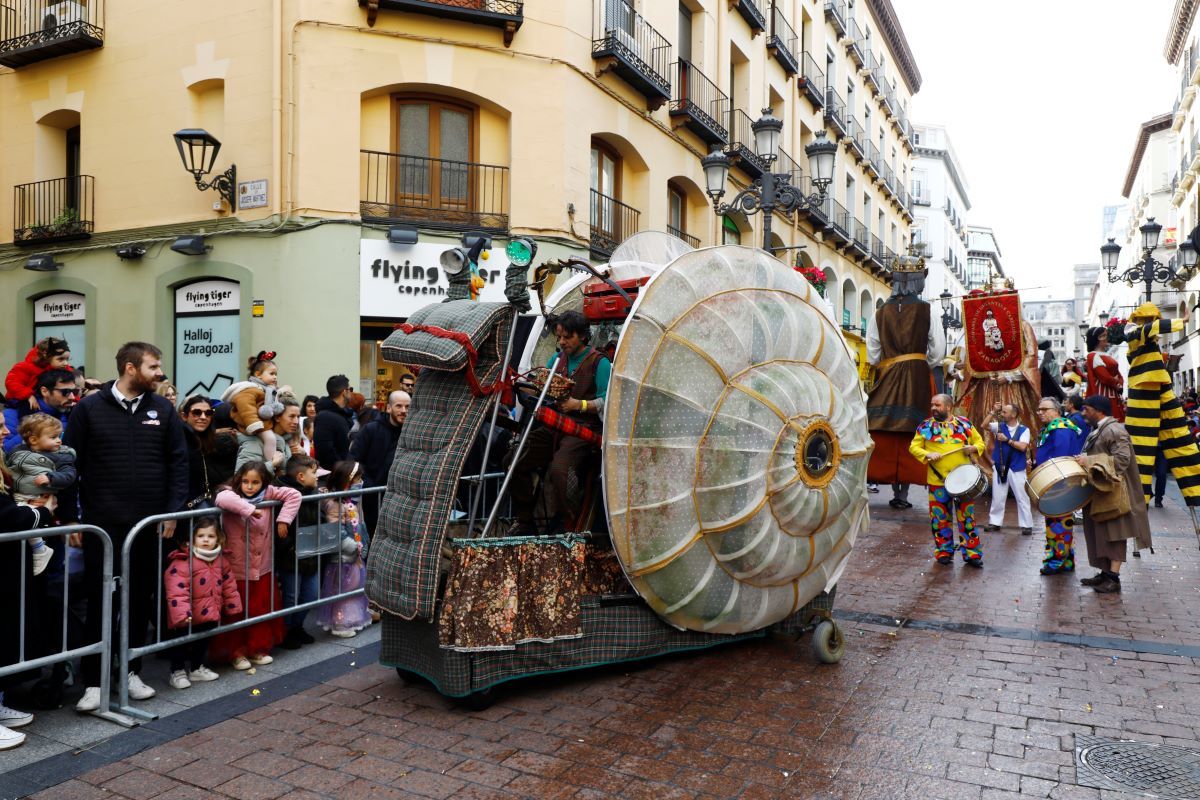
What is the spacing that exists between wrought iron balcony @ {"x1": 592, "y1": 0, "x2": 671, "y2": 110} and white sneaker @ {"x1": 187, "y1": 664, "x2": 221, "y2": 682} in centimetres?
1239

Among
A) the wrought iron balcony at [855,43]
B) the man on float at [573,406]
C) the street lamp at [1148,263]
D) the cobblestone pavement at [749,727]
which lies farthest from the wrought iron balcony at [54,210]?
the wrought iron balcony at [855,43]

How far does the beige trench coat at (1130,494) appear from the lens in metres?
7.52

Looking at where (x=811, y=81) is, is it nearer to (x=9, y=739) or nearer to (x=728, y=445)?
(x=728, y=445)

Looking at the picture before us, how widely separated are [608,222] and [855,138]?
1830 cm

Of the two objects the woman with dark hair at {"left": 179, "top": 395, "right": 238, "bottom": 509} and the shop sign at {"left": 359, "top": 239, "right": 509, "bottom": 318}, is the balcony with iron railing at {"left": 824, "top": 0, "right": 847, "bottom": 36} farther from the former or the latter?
the woman with dark hair at {"left": 179, "top": 395, "right": 238, "bottom": 509}

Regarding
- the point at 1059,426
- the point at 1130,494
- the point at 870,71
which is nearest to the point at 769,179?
the point at 1059,426

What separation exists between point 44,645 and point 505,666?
8.22 feet

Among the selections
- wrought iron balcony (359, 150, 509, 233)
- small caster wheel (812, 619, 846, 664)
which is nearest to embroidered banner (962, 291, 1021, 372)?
wrought iron balcony (359, 150, 509, 233)

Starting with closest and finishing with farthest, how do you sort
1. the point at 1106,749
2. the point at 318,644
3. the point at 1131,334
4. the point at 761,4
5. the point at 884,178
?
the point at 1106,749 < the point at 318,644 < the point at 1131,334 < the point at 761,4 < the point at 884,178

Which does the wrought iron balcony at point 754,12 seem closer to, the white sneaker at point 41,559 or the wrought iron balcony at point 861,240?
the wrought iron balcony at point 861,240

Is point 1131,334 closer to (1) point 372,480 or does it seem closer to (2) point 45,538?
(1) point 372,480

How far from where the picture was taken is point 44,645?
4.82m

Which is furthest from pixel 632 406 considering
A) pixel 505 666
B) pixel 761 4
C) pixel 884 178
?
pixel 884 178

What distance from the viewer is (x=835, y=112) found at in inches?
1115
